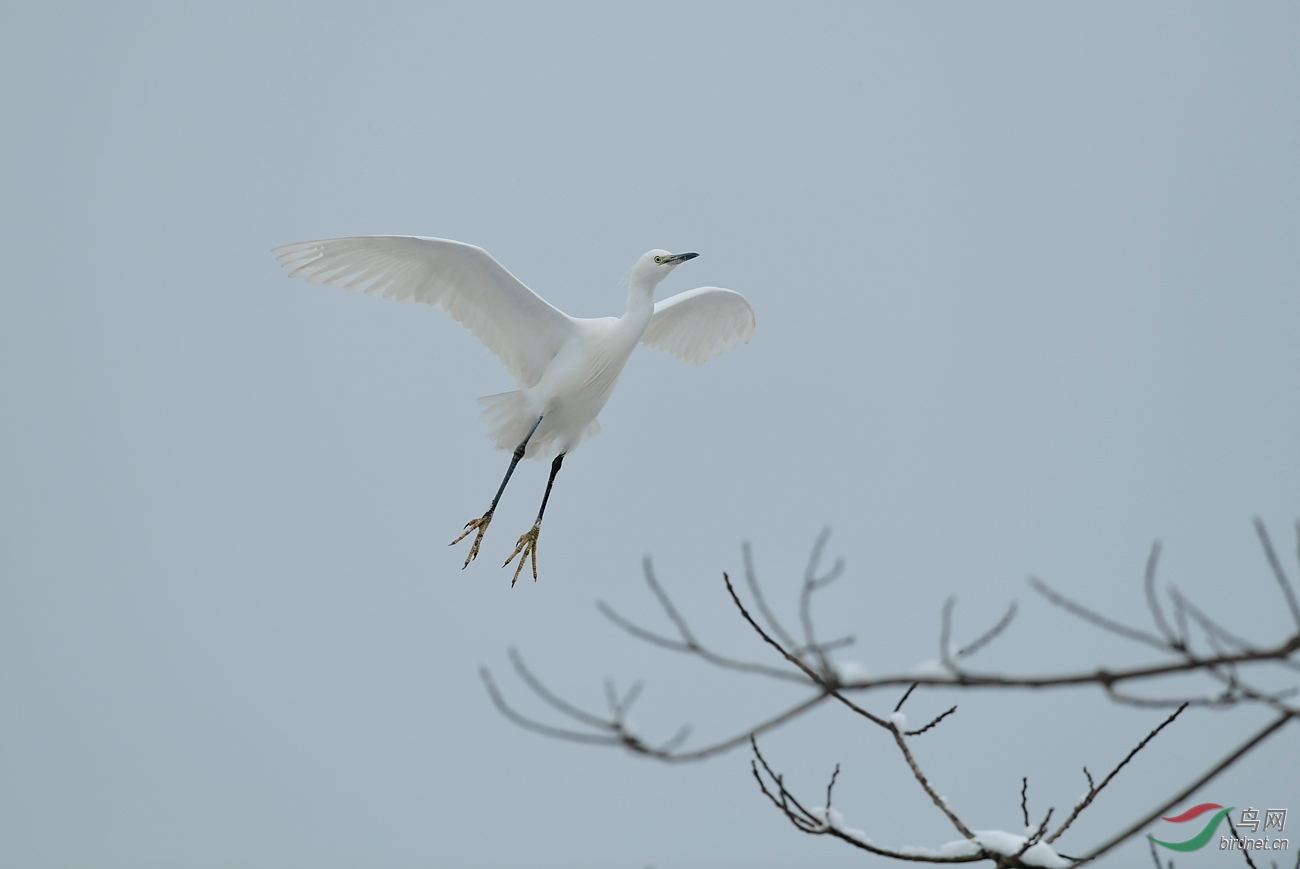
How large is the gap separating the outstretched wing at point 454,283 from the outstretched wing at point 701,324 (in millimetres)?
1288

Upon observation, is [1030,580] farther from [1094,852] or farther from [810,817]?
[810,817]

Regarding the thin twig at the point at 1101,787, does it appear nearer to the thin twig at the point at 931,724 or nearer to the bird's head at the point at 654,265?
the thin twig at the point at 931,724

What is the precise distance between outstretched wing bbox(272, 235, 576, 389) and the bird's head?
1.96 ft

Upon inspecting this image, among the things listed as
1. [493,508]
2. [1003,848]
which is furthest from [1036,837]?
[493,508]

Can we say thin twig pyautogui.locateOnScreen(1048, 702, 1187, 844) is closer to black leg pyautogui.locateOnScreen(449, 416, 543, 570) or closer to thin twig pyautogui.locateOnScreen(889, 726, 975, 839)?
thin twig pyautogui.locateOnScreen(889, 726, 975, 839)

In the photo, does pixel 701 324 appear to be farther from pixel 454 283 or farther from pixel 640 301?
pixel 454 283

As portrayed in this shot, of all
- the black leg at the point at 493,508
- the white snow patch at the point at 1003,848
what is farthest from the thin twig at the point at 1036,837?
the black leg at the point at 493,508

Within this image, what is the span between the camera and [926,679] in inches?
59.8

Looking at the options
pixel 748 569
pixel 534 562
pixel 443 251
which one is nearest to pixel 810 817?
pixel 748 569

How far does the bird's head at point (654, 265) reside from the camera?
815cm

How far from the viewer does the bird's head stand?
8148 millimetres

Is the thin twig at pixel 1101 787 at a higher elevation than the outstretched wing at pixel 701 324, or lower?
lower

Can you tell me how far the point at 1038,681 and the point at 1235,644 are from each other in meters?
0.30

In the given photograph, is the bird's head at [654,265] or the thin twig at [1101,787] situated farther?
the bird's head at [654,265]
